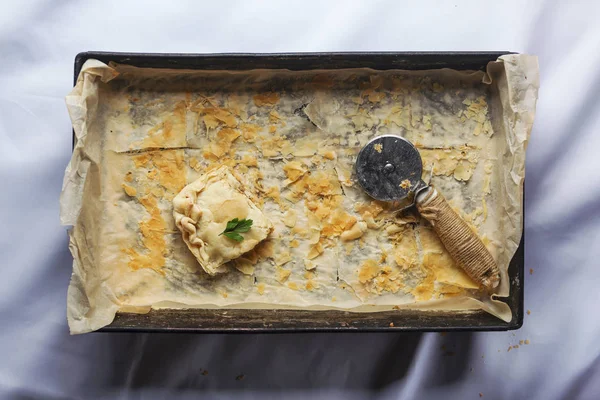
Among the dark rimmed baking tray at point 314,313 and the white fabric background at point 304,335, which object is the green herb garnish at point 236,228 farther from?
the white fabric background at point 304,335

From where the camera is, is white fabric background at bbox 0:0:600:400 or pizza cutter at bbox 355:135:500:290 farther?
white fabric background at bbox 0:0:600:400

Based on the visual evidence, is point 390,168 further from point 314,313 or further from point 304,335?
point 304,335

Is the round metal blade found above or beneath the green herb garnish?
above

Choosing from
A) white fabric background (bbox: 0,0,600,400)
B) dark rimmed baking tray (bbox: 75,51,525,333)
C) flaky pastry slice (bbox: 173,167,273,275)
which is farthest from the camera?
white fabric background (bbox: 0,0,600,400)

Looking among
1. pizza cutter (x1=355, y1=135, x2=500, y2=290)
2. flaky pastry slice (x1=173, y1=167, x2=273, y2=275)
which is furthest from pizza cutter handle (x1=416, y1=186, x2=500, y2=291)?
flaky pastry slice (x1=173, y1=167, x2=273, y2=275)

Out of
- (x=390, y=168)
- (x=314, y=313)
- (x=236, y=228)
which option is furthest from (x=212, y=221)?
(x=390, y=168)

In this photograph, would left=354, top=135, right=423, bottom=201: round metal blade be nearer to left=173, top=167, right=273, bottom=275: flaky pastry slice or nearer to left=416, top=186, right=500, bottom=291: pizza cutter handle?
left=416, top=186, right=500, bottom=291: pizza cutter handle

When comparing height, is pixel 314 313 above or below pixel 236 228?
below
